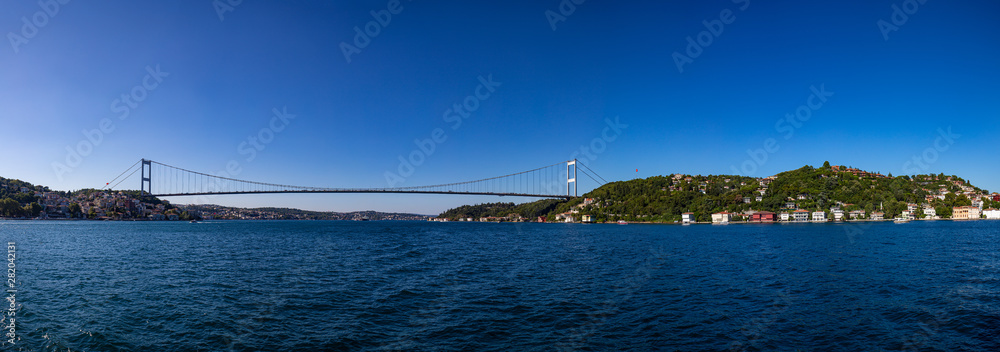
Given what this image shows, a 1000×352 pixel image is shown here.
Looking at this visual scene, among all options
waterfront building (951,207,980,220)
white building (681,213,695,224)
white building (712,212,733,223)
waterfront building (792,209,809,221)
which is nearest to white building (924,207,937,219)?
waterfront building (951,207,980,220)

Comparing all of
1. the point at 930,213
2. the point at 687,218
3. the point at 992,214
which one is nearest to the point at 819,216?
the point at 687,218

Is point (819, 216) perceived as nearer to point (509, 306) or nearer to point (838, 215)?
point (838, 215)

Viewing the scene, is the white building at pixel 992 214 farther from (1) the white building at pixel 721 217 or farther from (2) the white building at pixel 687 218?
(2) the white building at pixel 687 218

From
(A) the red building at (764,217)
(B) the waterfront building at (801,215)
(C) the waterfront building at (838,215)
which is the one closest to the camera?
(C) the waterfront building at (838,215)

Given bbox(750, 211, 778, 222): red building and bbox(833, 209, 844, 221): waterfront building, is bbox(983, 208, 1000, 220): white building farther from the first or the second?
bbox(750, 211, 778, 222): red building

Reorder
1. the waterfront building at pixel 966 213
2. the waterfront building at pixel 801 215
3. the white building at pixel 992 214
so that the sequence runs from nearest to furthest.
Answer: the white building at pixel 992 214 → the waterfront building at pixel 966 213 → the waterfront building at pixel 801 215

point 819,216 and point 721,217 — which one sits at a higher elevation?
point 819,216

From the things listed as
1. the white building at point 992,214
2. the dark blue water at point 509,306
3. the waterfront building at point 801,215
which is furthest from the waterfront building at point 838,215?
the dark blue water at point 509,306
